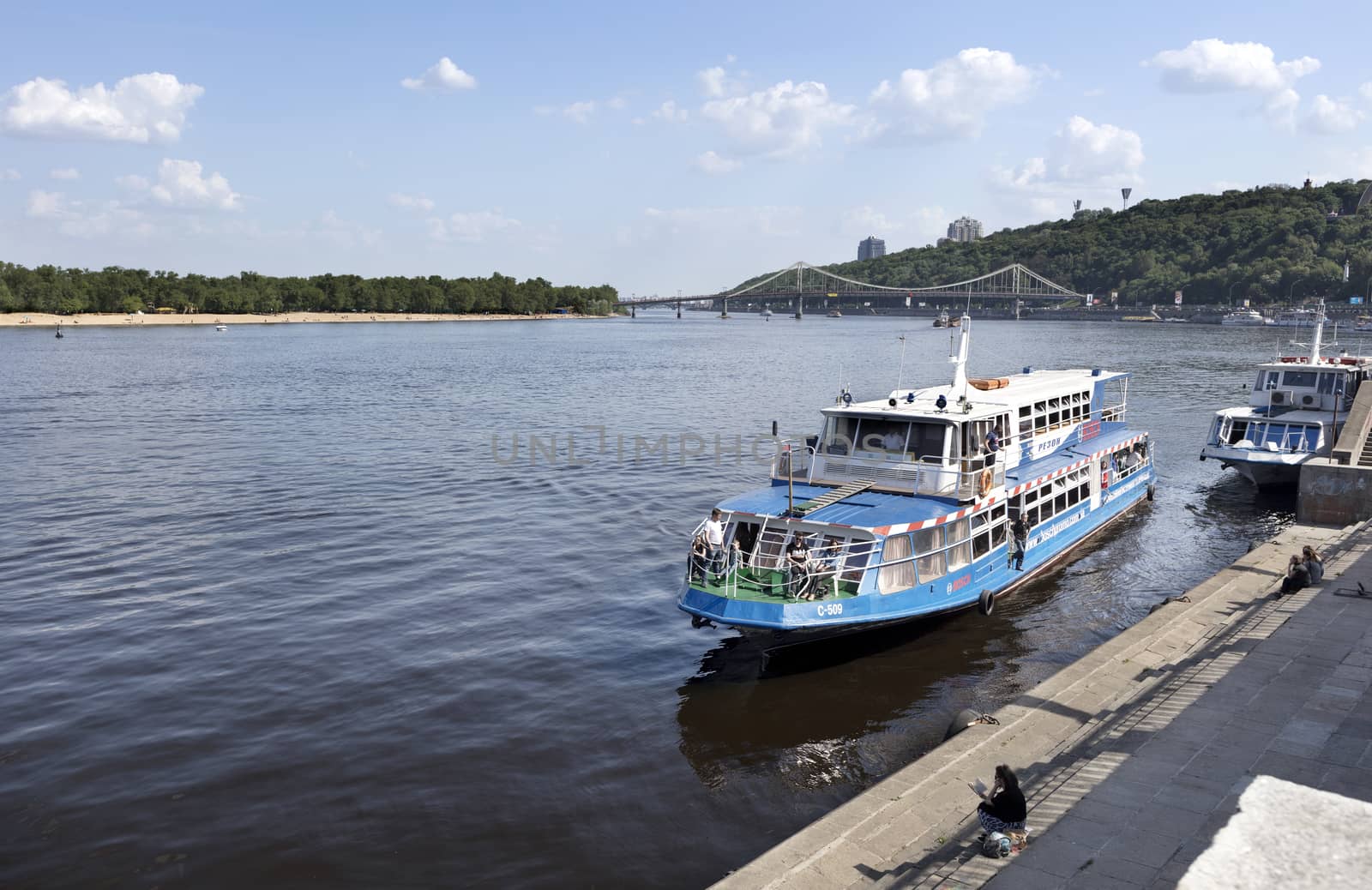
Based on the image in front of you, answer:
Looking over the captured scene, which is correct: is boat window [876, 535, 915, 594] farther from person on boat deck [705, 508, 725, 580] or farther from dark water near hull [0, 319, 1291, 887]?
person on boat deck [705, 508, 725, 580]

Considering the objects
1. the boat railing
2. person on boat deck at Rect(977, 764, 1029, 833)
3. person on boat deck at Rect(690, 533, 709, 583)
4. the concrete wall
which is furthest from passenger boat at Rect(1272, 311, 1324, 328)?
person on boat deck at Rect(977, 764, 1029, 833)

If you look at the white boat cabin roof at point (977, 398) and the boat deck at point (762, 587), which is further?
the white boat cabin roof at point (977, 398)

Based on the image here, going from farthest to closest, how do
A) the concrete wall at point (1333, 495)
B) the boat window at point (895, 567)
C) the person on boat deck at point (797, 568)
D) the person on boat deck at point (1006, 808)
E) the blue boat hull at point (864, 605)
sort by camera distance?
1. the concrete wall at point (1333, 495)
2. the boat window at point (895, 567)
3. the person on boat deck at point (797, 568)
4. the blue boat hull at point (864, 605)
5. the person on boat deck at point (1006, 808)

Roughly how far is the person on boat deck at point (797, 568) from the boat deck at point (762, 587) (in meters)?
0.15

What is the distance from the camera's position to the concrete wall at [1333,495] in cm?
3256

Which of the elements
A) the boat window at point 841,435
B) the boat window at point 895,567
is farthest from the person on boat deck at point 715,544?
the boat window at point 841,435

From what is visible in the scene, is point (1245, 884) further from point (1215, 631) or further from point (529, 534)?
point (529, 534)

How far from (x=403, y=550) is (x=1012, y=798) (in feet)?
78.7

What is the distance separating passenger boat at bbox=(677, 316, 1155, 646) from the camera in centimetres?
2109

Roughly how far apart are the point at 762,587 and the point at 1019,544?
30.9 ft

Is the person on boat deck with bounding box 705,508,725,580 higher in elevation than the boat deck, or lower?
higher

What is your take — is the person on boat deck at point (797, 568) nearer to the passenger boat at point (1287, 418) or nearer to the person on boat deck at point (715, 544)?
the person on boat deck at point (715, 544)

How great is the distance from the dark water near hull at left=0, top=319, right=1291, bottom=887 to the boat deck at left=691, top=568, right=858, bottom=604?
208 centimetres

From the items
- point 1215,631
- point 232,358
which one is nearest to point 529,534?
point 1215,631
